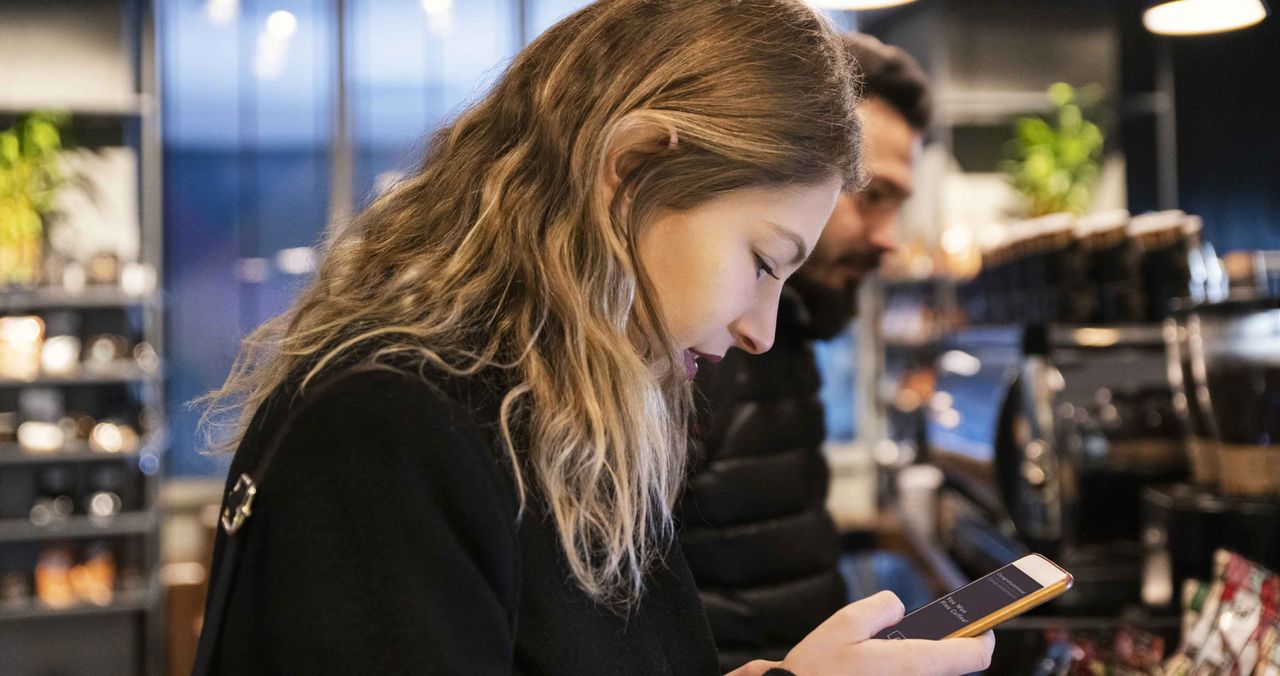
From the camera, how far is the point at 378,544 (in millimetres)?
742

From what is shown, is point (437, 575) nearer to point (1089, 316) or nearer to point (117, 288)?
point (1089, 316)

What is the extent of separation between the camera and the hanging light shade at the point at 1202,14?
2.38 meters

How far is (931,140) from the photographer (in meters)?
6.19

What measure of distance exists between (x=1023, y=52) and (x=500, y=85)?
5853 millimetres

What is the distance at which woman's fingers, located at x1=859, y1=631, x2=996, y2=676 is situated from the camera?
3.09ft

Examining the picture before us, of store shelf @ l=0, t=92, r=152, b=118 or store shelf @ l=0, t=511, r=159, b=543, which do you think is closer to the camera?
store shelf @ l=0, t=511, r=159, b=543

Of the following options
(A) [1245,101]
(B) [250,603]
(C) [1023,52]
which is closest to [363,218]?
(B) [250,603]

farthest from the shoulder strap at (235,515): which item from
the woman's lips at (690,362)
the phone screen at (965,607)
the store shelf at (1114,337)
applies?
the store shelf at (1114,337)

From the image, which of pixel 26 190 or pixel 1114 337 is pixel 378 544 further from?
pixel 26 190

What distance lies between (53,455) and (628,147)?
4.74 metres

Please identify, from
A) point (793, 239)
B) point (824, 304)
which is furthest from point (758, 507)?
point (793, 239)

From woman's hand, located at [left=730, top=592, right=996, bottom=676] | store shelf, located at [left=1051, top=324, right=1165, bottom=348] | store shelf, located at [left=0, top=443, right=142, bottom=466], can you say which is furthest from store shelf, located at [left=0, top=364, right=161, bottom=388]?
woman's hand, located at [left=730, top=592, right=996, bottom=676]

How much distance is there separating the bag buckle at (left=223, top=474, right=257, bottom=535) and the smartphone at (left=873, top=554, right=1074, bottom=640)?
548mm

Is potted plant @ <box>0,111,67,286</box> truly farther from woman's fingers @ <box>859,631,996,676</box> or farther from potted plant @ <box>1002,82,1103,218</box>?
woman's fingers @ <box>859,631,996,676</box>
